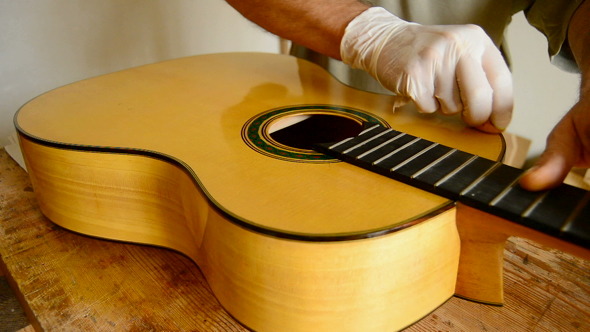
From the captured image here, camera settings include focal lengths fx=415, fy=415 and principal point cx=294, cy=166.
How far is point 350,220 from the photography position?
44cm

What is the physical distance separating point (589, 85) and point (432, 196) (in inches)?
11.0

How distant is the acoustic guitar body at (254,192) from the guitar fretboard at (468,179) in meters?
0.02

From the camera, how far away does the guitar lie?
17.0 inches

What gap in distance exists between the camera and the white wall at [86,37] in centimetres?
106

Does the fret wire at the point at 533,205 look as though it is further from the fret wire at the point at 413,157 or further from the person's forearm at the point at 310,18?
the person's forearm at the point at 310,18

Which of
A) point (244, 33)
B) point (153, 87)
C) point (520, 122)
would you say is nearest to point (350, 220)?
point (153, 87)

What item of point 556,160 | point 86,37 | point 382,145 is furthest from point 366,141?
point 86,37

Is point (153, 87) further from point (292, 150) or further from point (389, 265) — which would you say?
point (389, 265)

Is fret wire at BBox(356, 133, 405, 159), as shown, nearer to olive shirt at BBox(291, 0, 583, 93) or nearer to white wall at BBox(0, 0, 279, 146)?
olive shirt at BBox(291, 0, 583, 93)

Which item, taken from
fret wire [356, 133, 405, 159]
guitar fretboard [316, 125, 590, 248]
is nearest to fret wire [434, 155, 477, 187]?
guitar fretboard [316, 125, 590, 248]

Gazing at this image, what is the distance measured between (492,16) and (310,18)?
0.45 metres

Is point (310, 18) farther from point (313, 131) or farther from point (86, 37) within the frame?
point (86, 37)

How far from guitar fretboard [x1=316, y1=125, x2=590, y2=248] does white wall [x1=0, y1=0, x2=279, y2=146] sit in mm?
809

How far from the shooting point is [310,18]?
2.61 ft
